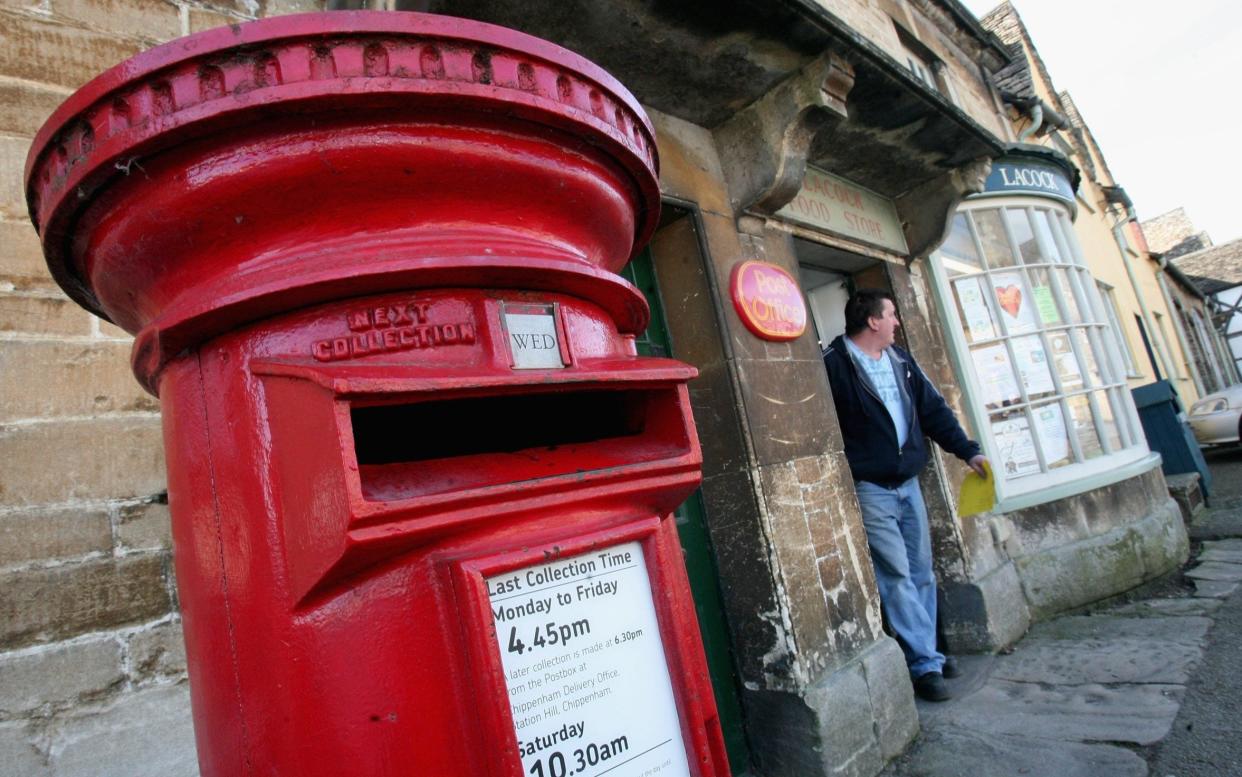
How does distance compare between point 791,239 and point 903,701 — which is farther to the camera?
point 791,239

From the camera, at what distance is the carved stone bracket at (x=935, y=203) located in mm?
4754

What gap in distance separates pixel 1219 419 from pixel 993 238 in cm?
921

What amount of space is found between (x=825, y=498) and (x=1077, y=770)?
1.37m

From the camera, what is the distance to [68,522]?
1.67 meters

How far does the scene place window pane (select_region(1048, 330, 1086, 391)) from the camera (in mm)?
5457

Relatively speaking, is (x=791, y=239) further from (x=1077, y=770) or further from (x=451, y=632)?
(x=451, y=632)

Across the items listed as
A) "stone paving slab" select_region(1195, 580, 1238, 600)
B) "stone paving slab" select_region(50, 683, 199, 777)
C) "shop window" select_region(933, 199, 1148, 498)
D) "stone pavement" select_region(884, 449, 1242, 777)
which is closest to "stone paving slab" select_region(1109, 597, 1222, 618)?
"stone pavement" select_region(884, 449, 1242, 777)

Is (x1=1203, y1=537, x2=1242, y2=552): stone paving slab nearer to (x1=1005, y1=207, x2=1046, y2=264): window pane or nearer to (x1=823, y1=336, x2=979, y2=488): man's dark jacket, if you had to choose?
(x1=1005, y1=207, x2=1046, y2=264): window pane

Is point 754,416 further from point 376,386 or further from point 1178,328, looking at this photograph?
point 1178,328

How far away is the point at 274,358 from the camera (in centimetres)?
85

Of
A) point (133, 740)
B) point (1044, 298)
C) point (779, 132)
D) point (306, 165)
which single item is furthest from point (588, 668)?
point (1044, 298)

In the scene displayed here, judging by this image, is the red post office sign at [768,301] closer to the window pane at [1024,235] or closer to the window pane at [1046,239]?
the window pane at [1024,235]

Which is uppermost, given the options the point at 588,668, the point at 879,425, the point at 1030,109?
the point at 1030,109

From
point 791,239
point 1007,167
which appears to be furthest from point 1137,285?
point 791,239
